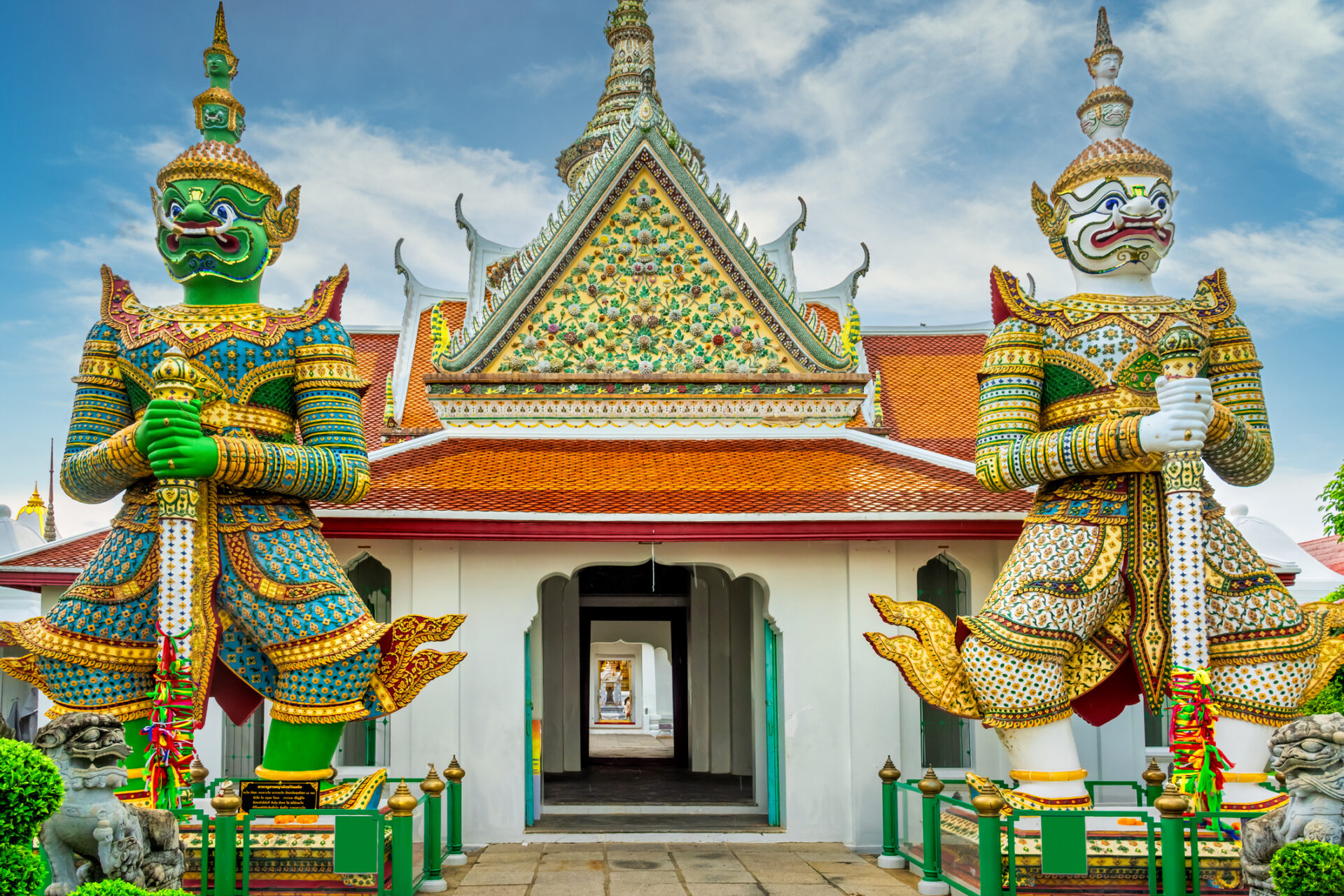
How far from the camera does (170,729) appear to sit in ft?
17.1

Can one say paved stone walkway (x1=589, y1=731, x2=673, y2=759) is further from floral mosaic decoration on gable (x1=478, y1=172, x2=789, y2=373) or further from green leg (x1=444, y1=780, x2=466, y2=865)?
green leg (x1=444, y1=780, x2=466, y2=865)

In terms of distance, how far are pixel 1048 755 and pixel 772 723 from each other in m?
2.92

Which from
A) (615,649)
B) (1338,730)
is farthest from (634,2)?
(615,649)

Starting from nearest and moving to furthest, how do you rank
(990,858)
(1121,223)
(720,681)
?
1. (990,858)
2. (1121,223)
3. (720,681)

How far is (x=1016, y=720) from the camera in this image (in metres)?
5.64

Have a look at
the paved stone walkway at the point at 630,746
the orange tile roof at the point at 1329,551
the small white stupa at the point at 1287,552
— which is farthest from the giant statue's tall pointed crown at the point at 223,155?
the orange tile roof at the point at 1329,551

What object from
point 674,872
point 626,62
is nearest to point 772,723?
point 674,872

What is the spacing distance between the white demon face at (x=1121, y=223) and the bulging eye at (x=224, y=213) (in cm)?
457

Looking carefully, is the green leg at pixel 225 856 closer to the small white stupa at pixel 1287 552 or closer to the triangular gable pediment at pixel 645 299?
the triangular gable pediment at pixel 645 299

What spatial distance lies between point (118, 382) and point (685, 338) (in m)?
4.55

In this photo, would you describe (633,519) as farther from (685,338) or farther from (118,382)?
(118,382)

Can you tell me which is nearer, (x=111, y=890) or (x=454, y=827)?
(x=111, y=890)

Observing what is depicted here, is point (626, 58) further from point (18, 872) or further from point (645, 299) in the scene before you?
point (18, 872)

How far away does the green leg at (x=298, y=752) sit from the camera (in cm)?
572
